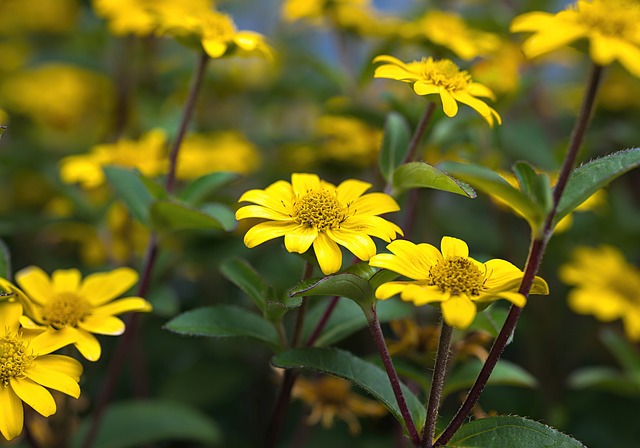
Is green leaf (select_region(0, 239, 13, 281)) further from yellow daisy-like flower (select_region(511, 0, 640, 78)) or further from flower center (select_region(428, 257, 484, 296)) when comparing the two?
yellow daisy-like flower (select_region(511, 0, 640, 78))

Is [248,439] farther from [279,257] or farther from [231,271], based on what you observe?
[231,271]

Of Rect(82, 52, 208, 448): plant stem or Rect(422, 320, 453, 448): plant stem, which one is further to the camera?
Rect(82, 52, 208, 448): plant stem

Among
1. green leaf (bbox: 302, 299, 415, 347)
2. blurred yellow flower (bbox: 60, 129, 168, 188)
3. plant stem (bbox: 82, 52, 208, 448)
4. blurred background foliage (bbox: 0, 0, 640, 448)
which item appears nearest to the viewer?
green leaf (bbox: 302, 299, 415, 347)

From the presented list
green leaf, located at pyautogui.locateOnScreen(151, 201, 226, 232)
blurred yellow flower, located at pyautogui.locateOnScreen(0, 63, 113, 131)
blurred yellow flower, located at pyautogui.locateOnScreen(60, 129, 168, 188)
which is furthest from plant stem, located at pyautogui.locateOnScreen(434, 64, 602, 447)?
blurred yellow flower, located at pyautogui.locateOnScreen(0, 63, 113, 131)

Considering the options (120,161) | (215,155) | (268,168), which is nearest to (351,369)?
(120,161)

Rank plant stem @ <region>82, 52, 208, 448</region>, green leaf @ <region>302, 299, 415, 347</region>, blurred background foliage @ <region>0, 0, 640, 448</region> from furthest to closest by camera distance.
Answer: blurred background foliage @ <region>0, 0, 640, 448</region>
plant stem @ <region>82, 52, 208, 448</region>
green leaf @ <region>302, 299, 415, 347</region>

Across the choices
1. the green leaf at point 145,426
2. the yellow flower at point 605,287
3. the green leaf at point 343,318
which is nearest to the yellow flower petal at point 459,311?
the green leaf at point 343,318
